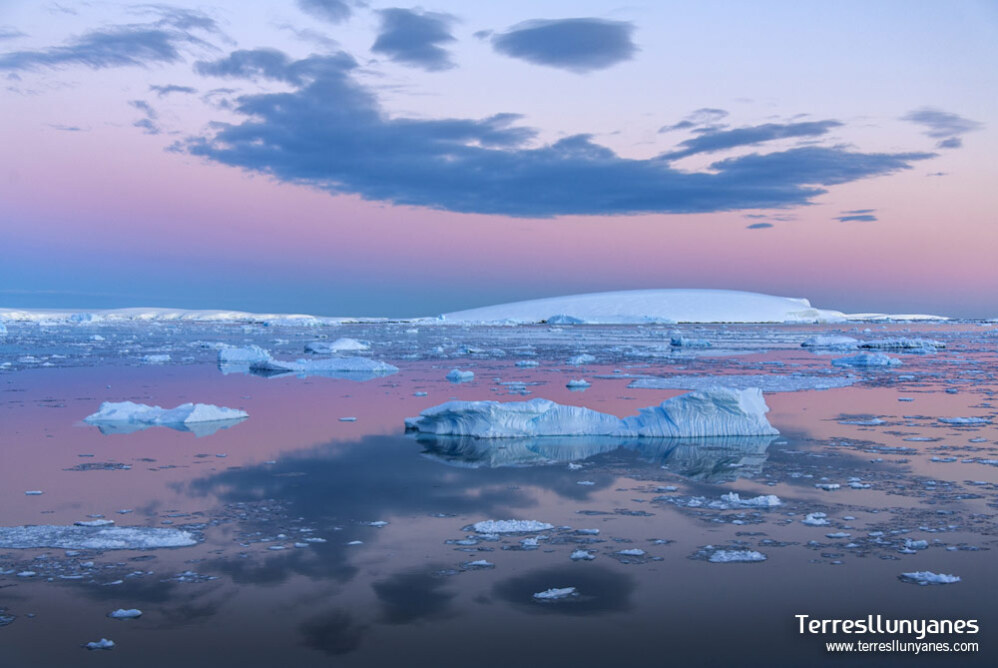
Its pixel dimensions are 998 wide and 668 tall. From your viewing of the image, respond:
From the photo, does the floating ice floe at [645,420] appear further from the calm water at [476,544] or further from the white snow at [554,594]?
the white snow at [554,594]

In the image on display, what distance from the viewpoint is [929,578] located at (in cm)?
400

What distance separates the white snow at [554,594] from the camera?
3781 millimetres

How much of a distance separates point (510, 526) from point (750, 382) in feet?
33.6

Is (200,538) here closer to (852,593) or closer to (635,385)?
(852,593)

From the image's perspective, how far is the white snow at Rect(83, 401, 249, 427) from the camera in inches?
379

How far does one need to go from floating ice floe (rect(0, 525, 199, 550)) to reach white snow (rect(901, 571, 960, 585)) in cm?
417

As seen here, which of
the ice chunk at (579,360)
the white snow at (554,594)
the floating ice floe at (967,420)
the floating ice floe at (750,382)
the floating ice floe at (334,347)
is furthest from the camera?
the floating ice floe at (334,347)

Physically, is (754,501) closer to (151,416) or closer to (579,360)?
(151,416)

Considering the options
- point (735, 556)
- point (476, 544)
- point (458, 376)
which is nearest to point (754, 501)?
point (735, 556)

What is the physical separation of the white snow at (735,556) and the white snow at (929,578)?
74cm

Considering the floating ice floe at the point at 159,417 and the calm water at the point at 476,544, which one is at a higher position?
the floating ice floe at the point at 159,417

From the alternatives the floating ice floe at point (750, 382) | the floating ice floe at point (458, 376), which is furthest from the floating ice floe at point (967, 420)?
the floating ice floe at point (458, 376)

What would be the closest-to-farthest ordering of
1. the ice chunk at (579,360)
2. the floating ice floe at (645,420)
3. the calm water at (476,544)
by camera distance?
the calm water at (476,544) < the floating ice floe at (645,420) < the ice chunk at (579,360)

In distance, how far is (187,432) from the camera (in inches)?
356
